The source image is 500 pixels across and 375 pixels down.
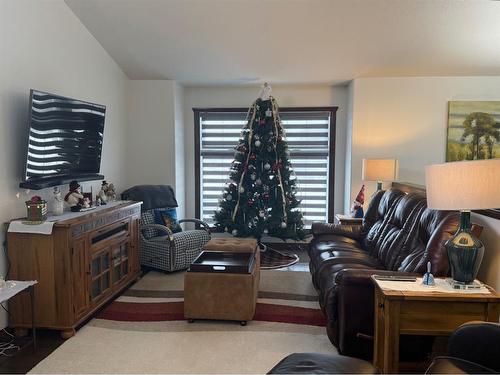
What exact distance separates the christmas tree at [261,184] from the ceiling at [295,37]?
718 mm

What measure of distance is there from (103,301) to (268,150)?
272cm

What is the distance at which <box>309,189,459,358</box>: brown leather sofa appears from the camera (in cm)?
242

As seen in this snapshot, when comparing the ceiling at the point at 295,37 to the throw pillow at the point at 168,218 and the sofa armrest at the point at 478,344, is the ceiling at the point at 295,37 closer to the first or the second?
the throw pillow at the point at 168,218

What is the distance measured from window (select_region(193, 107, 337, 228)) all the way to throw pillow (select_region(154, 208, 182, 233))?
3.18 ft

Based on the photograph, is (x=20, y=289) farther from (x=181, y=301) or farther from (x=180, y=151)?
(x=180, y=151)

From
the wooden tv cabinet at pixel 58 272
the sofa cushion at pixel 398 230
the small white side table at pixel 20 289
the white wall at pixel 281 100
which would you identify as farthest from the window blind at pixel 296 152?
the small white side table at pixel 20 289

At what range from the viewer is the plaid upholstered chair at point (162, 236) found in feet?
14.5

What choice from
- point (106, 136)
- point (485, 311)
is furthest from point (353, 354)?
point (106, 136)

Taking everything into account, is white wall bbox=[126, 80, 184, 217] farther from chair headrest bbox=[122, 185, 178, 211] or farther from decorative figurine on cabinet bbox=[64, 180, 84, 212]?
decorative figurine on cabinet bbox=[64, 180, 84, 212]

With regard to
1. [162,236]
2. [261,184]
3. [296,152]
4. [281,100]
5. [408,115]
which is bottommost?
[162,236]

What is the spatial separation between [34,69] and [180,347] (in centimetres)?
264

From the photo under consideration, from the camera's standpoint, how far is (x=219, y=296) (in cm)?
312

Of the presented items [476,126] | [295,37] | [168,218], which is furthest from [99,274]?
[476,126]

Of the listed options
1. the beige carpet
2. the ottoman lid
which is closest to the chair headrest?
the ottoman lid
